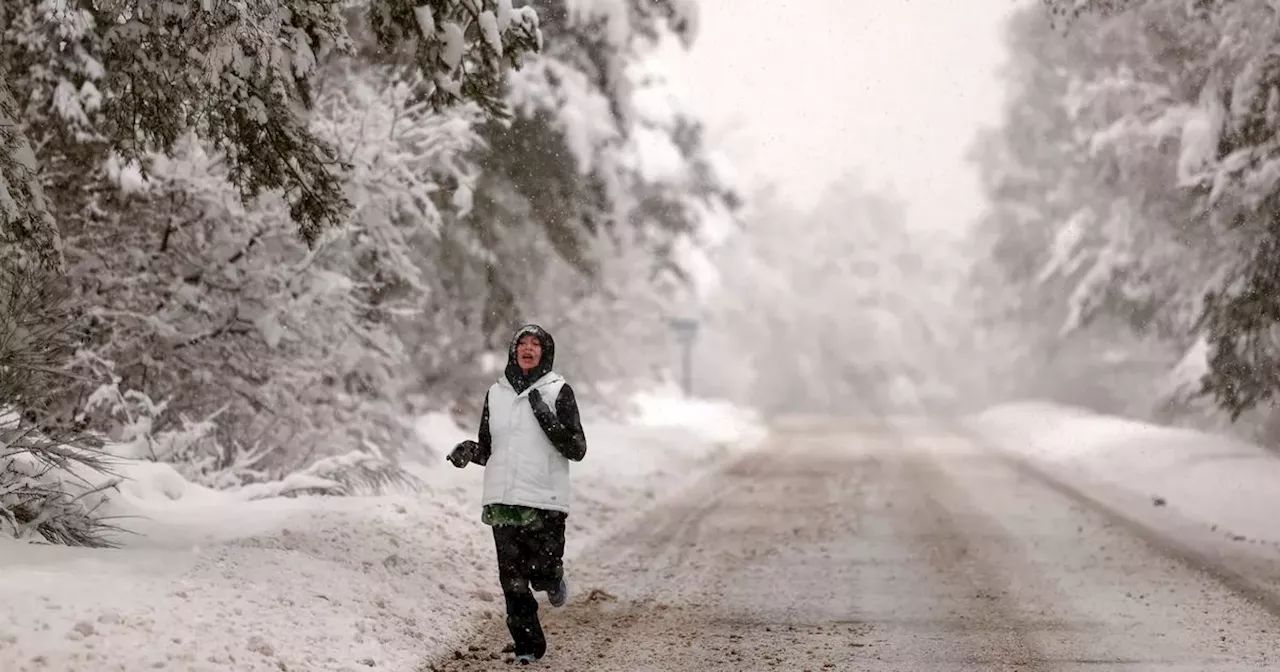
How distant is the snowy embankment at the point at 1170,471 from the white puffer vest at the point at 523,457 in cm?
838

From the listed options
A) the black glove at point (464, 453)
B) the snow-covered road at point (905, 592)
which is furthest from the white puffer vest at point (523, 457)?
the snow-covered road at point (905, 592)

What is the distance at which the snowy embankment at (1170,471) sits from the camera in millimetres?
15609

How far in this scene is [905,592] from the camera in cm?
1046

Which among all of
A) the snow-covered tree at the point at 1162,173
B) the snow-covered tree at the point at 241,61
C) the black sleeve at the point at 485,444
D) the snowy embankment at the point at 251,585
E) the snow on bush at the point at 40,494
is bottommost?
the snowy embankment at the point at 251,585

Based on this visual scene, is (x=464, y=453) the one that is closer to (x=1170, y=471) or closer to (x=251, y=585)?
(x=251, y=585)

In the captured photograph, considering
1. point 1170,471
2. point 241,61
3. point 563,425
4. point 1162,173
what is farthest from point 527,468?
point 1162,173

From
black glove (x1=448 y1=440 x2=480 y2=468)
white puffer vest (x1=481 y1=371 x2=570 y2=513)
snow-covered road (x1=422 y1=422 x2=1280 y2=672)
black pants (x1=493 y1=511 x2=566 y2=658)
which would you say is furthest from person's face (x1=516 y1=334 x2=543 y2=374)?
snow-covered road (x1=422 y1=422 x2=1280 y2=672)

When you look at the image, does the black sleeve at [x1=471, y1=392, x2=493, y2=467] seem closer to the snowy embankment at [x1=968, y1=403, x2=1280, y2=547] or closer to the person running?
the person running

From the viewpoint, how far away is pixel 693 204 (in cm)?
2292

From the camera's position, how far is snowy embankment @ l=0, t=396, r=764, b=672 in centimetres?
657

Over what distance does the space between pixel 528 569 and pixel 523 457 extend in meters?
0.63

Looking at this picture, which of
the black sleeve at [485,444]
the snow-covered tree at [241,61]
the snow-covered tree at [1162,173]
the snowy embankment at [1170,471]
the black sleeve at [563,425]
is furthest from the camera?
the snowy embankment at [1170,471]

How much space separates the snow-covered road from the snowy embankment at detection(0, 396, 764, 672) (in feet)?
1.78

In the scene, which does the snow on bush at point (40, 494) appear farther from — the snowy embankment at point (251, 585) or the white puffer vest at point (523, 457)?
A: the white puffer vest at point (523, 457)
